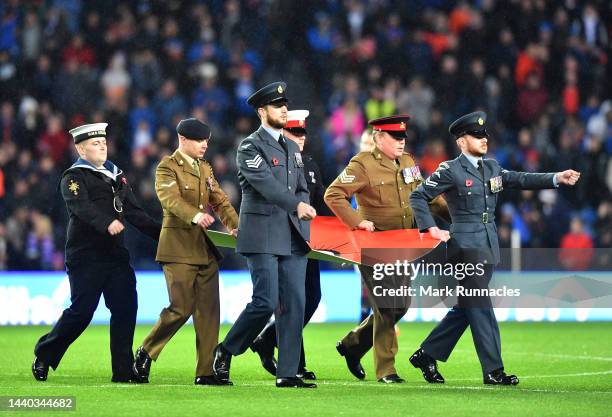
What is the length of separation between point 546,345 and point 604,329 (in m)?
2.59

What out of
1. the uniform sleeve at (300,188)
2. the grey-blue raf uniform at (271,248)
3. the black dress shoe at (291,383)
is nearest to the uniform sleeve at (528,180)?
the uniform sleeve at (300,188)

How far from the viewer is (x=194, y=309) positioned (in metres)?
10.7

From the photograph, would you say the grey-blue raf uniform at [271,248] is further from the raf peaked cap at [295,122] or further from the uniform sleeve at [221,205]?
the raf peaked cap at [295,122]

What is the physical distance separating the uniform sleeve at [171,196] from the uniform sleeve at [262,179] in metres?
0.57

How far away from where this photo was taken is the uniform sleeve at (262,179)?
9.73 meters

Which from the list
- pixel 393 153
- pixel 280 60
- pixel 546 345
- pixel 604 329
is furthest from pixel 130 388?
pixel 280 60

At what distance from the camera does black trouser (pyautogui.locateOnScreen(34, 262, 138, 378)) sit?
1066 centimetres

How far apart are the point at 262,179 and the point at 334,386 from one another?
1674mm

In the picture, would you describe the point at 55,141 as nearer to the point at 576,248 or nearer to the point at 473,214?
the point at 576,248

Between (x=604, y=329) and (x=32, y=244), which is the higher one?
(x=32, y=244)

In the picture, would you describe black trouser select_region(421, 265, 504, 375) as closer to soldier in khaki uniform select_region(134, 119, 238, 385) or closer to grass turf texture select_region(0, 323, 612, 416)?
grass turf texture select_region(0, 323, 612, 416)

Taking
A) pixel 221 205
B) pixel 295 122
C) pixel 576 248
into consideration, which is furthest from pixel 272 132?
pixel 576 248

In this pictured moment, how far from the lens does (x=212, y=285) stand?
10734mm

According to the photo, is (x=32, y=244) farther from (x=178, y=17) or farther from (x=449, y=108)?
(x=449, y=108)
